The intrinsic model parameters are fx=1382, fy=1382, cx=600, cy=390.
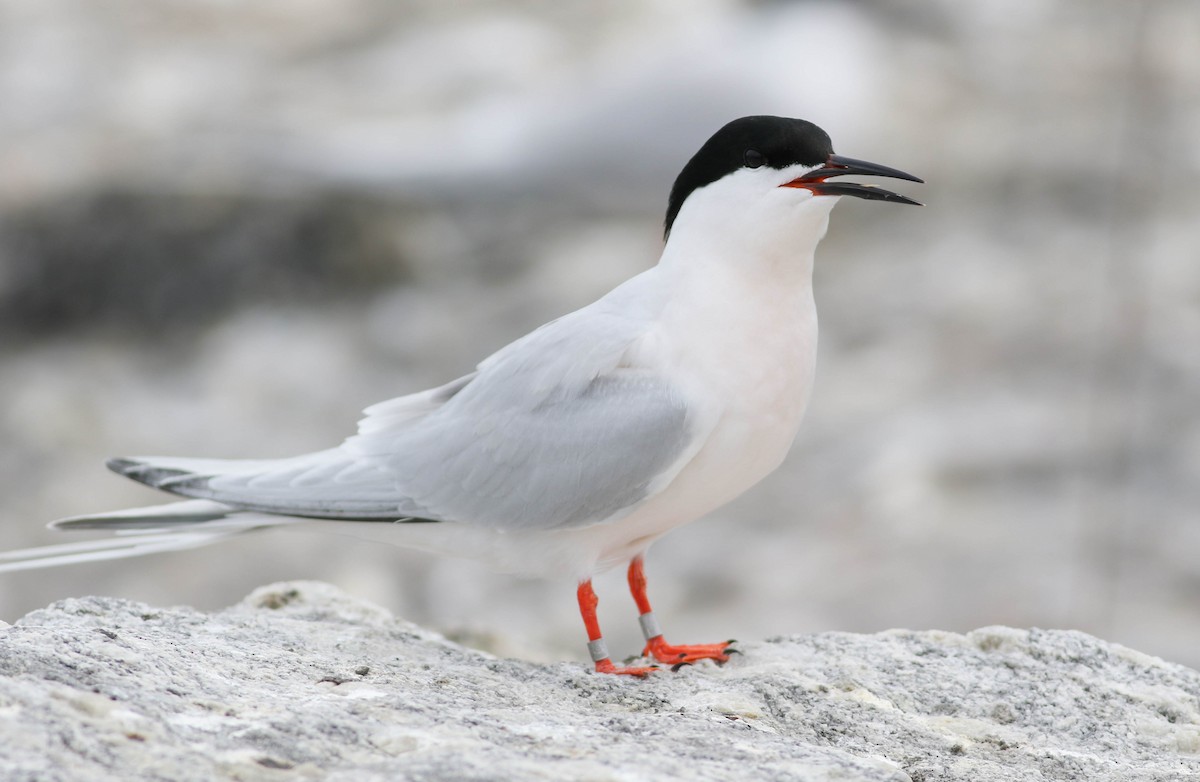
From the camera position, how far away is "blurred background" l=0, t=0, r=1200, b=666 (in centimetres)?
871

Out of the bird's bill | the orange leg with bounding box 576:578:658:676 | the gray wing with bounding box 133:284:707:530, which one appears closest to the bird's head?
the bird's bill

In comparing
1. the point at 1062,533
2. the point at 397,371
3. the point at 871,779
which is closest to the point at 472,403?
the point at 871,779

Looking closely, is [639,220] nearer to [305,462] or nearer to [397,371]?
[397,371]

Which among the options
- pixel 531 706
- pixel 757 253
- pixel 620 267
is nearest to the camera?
pixel 531 706

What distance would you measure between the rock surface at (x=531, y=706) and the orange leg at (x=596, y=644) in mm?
89

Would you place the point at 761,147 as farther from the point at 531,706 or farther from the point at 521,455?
the point at 531,706

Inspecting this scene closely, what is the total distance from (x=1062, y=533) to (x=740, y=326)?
6013mm

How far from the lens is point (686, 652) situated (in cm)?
385

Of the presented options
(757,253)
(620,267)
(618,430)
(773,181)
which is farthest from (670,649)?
(620,267)

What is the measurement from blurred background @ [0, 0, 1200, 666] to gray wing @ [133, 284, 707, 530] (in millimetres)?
4027

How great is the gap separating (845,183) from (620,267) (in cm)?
771

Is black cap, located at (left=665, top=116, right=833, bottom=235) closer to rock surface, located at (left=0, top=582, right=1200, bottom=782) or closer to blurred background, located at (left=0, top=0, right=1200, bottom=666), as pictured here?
rock surface, located at (left=0, top=582, right=1200, bottom=782)

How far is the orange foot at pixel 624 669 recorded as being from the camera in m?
3.64

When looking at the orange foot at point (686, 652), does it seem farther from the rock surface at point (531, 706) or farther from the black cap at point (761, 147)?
the black cap at point (761, 147)
